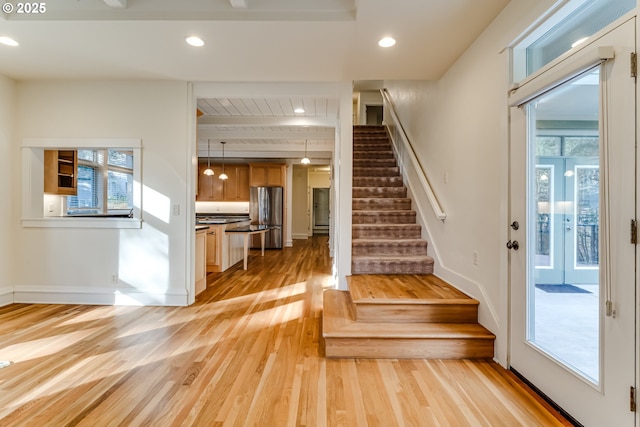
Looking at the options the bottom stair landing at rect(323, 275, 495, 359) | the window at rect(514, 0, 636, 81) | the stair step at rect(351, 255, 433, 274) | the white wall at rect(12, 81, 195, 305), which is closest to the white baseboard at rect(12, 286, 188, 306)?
the white wall at rect(12, 81, 195, 305)

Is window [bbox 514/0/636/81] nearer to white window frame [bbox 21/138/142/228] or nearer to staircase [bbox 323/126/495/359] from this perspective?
staircase [bbox 323/126/495/359]

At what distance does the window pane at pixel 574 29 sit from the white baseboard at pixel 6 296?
5570 mm

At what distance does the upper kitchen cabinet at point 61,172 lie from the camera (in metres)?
4.88

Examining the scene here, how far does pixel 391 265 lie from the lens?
11.9ft

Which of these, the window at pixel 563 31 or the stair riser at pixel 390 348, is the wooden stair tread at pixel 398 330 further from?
the window at pixel 563 31

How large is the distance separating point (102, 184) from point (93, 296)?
3579mm

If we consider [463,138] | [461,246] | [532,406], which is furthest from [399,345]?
[463,138]

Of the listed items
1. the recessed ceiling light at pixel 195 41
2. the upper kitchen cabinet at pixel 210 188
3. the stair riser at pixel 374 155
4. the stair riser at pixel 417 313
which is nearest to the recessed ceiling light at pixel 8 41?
the recessed ceiling light at pixel 195 41

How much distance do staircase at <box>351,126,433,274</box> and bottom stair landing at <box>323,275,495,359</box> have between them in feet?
1.59

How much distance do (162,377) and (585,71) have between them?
3.09 metres

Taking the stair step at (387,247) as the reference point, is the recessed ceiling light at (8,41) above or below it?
above

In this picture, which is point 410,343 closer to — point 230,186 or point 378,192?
point 378,192

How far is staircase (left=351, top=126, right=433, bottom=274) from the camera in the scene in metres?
3.64

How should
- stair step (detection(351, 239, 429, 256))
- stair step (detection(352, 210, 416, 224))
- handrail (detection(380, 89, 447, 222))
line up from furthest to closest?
stair step (detection(352, 210, 416, 224))
stair step (detection(351, 239, 429, 256))
handrail (detection(380, 89, 447, 222))
